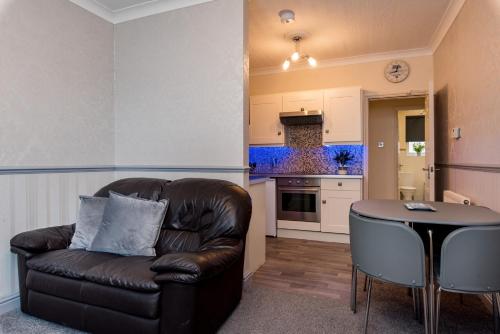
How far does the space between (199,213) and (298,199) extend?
7.27 feet

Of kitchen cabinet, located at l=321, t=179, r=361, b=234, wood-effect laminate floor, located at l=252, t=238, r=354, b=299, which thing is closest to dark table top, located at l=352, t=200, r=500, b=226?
wood-effect laminate floor, located at l=252, t=238, r=354, b=299

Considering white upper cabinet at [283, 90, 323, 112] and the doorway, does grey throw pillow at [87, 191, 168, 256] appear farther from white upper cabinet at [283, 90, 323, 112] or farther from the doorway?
the doorway

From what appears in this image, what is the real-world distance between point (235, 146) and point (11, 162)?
172cm

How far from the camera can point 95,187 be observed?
9.77ft

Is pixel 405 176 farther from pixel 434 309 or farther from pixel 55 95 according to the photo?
pixel 55 95

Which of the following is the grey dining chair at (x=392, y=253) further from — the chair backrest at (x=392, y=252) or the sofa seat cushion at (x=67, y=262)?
the sofa seat cushion at (x=67, y=262)

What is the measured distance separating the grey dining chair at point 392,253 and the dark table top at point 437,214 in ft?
0.24

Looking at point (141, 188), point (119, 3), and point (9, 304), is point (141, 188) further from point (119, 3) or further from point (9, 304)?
point (119, 3)

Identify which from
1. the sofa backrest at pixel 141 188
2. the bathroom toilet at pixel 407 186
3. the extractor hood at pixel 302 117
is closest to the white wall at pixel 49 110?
the sofa backrest at pixel 141 188

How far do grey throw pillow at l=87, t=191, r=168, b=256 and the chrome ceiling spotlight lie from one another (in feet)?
7.42

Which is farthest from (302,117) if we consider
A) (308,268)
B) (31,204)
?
(31,204)

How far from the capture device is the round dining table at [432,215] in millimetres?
1578

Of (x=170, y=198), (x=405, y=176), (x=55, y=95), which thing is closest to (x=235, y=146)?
(x=170, y=198)

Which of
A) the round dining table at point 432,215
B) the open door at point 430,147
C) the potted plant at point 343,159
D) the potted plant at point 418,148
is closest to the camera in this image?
the round dining table at point 432,215
